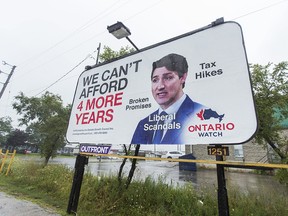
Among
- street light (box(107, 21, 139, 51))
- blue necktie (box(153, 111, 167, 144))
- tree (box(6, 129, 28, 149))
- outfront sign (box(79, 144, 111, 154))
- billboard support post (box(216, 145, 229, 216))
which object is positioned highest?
tree (box(6, 129, 28, 149))

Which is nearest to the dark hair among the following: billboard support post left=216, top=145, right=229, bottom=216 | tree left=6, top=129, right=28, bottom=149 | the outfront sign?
billboard support post left=216, top=145, right=229, bottom=216

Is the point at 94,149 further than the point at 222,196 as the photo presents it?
Yes

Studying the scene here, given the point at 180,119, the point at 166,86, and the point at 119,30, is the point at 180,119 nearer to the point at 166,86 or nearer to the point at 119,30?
the point at 166,86

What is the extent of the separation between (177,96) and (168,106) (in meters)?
0.24

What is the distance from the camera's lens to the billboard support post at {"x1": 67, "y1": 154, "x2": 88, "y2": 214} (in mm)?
4457

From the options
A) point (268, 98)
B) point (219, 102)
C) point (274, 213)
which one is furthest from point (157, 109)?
point (268, 98)

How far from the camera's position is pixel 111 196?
16.6 ft

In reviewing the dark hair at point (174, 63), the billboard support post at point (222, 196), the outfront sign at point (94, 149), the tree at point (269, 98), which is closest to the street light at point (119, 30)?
the dark hair at point (174, 63)

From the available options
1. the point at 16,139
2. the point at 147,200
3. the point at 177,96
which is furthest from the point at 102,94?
the point at 16,139

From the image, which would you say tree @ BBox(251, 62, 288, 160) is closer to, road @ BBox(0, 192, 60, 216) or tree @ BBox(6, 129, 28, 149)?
road @ BBox(0, 192, 60, 216)

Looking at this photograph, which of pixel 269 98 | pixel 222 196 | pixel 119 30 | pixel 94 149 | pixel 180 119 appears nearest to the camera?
pixel 222 196

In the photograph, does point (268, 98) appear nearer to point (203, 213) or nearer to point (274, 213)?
point (274, 213)

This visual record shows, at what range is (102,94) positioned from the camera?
193 inches

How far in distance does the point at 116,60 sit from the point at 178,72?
1980 mm
